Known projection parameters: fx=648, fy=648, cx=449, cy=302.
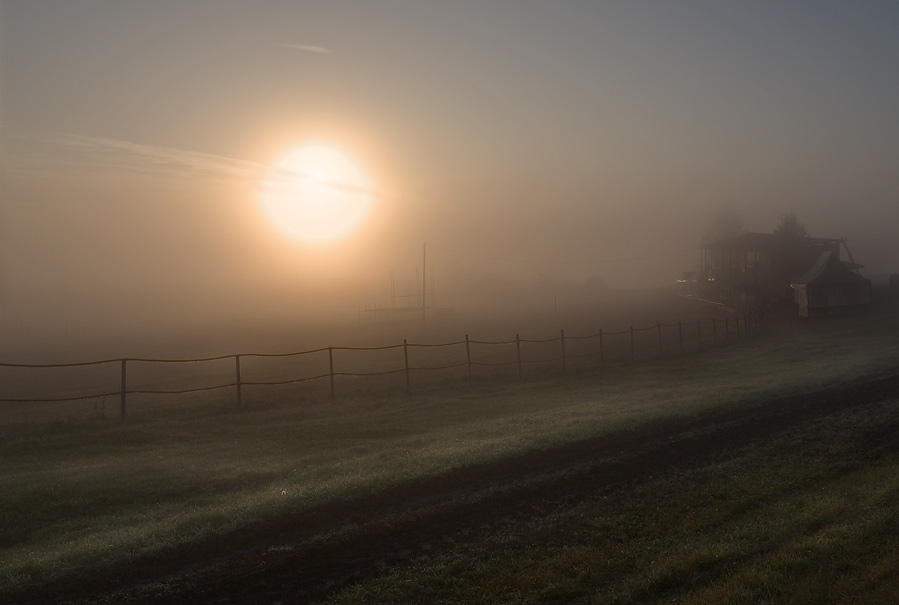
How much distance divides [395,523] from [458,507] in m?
1.13

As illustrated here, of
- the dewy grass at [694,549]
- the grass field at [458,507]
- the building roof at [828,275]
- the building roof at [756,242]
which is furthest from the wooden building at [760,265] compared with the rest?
the dewy grass at [694,549]

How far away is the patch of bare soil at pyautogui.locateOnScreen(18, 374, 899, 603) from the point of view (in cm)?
759

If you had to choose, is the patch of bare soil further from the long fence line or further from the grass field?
the long fence line

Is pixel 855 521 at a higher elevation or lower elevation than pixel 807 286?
lower

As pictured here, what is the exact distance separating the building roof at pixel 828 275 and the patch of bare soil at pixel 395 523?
5260 cm

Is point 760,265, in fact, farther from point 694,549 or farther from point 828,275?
point 694,549

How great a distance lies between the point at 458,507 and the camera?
A: 10.3 m

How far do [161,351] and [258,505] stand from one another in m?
55.6

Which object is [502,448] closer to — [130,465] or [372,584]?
[372,584]

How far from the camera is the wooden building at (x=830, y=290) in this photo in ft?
199

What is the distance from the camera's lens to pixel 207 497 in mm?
11805

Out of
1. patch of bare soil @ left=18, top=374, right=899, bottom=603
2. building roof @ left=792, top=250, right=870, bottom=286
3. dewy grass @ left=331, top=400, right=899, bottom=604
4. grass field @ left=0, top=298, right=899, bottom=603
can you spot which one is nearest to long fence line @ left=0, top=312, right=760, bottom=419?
grass field @ left=0, top=298, right=899, bottom=603

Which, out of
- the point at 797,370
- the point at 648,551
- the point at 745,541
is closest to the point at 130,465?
the point at 648,551

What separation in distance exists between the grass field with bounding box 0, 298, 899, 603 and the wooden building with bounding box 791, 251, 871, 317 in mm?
46696
